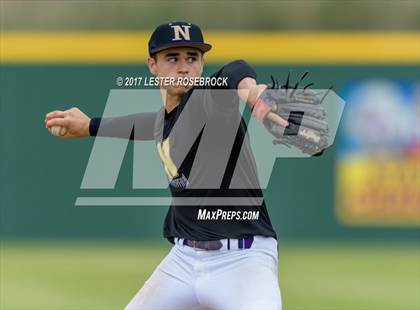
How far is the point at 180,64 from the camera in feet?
14.7

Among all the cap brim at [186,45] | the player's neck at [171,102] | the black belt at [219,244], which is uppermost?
the cap brim at [186,45]

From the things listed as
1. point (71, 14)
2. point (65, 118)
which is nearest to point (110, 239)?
point (71, 14)

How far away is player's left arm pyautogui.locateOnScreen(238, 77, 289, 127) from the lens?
375cm

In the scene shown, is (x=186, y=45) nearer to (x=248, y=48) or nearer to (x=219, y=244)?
(x=219, y=244)

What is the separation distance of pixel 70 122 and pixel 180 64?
0.77 meters

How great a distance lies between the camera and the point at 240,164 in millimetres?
4422

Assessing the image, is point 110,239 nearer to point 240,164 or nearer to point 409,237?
point 409,237

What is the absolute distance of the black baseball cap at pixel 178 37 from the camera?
4.38 m

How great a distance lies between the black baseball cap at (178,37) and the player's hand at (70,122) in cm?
70

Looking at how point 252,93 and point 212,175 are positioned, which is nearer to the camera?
point 252,93
